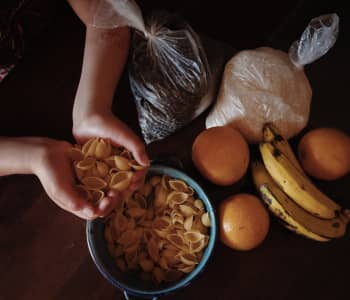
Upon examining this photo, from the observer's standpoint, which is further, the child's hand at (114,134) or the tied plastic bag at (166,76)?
the tied plastic bag at (166,76)

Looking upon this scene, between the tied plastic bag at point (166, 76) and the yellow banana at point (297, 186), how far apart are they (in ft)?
0.50

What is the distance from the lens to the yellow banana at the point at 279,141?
1.95 feet

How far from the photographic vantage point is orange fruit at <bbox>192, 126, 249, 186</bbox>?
22.6 inches

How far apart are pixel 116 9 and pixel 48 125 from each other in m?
0.23

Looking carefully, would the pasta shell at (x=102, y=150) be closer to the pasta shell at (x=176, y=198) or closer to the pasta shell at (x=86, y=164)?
the pasta shell at (x=86, y=164)

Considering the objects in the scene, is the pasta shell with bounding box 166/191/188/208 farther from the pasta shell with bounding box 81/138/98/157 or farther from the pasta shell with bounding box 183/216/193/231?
→ the pasta shell with bounding box 81/138/98/157

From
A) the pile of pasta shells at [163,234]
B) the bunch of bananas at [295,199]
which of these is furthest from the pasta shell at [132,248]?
the bunch of bananas at [295,199]

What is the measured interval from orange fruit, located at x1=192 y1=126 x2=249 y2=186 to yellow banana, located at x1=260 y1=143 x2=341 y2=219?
0.13 ft

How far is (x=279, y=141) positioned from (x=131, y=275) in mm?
303

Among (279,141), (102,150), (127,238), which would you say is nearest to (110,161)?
(102,150)

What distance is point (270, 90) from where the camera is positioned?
62 cm

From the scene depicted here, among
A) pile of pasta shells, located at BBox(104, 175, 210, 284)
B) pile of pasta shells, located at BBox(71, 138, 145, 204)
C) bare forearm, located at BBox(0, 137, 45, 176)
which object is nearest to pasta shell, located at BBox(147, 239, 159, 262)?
pile of pasta shells, located at BBox(104, 175, 210, 284)

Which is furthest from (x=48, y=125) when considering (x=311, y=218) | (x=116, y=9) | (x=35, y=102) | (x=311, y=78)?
(x=311, y=78)

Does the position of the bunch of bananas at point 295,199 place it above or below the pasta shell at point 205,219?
above
